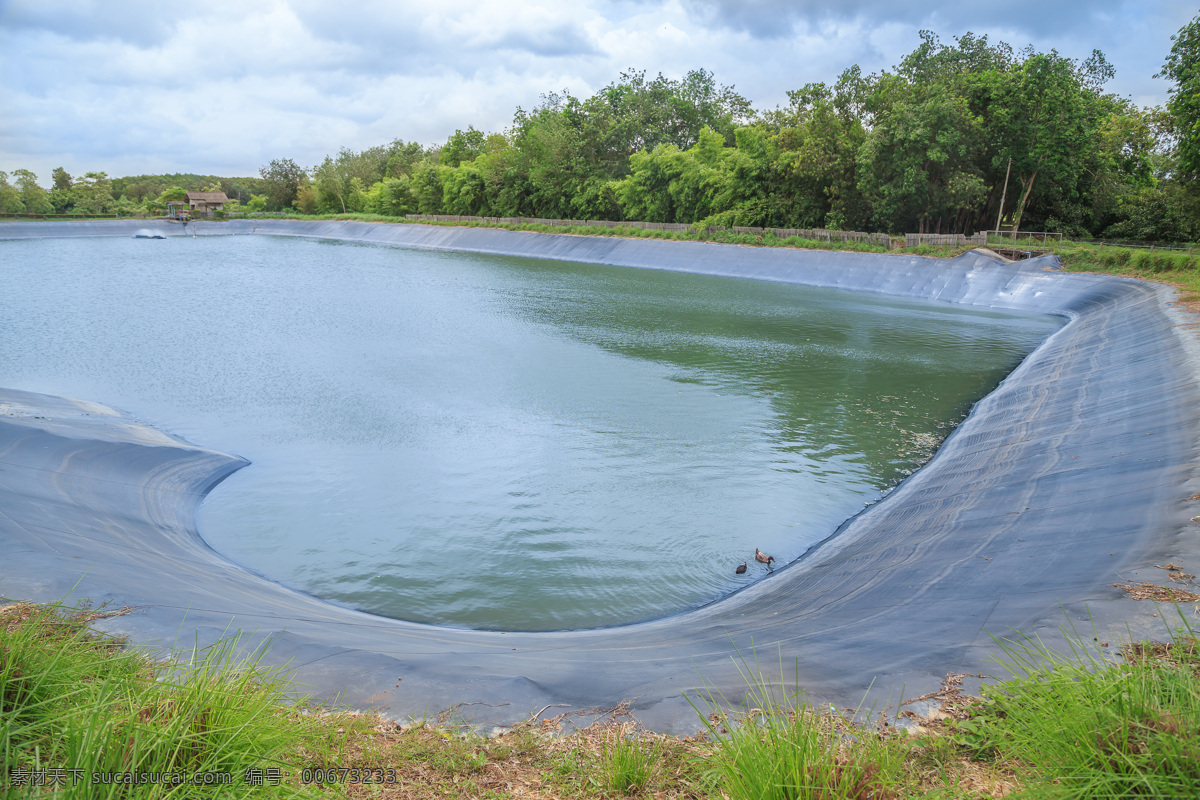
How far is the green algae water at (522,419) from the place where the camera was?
9.45m

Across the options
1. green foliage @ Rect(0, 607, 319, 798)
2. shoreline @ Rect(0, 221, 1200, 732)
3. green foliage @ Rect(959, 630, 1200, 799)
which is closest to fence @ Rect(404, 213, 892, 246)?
shoreline @ Rect(0, 221, 1200, 732)

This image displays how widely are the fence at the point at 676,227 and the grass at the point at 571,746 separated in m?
43.1

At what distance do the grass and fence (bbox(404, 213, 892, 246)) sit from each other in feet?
142

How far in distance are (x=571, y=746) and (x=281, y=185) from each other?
122678mm

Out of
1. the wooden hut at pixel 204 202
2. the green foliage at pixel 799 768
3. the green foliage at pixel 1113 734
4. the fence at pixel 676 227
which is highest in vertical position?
the wooden hut at pixel 204 202

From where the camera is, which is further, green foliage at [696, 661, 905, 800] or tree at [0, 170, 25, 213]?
tree at [0, 170, 25, 213]

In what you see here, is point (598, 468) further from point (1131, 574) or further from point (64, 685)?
point (64, 685)

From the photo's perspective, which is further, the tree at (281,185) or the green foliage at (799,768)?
the tree at (281,185)

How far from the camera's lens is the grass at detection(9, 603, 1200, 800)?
2.77 m

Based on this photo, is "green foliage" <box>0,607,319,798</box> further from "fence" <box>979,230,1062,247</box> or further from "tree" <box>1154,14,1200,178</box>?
"fence" <box>979,230,1062,247</box>

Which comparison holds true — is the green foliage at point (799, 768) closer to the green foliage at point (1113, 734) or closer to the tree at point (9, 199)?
the green foliage at point (1113, 734)

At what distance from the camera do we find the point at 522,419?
15492mm

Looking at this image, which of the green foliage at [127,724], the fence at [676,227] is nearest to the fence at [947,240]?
the fence at [676,227]

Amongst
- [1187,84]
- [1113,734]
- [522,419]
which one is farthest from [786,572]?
[1187,84]
